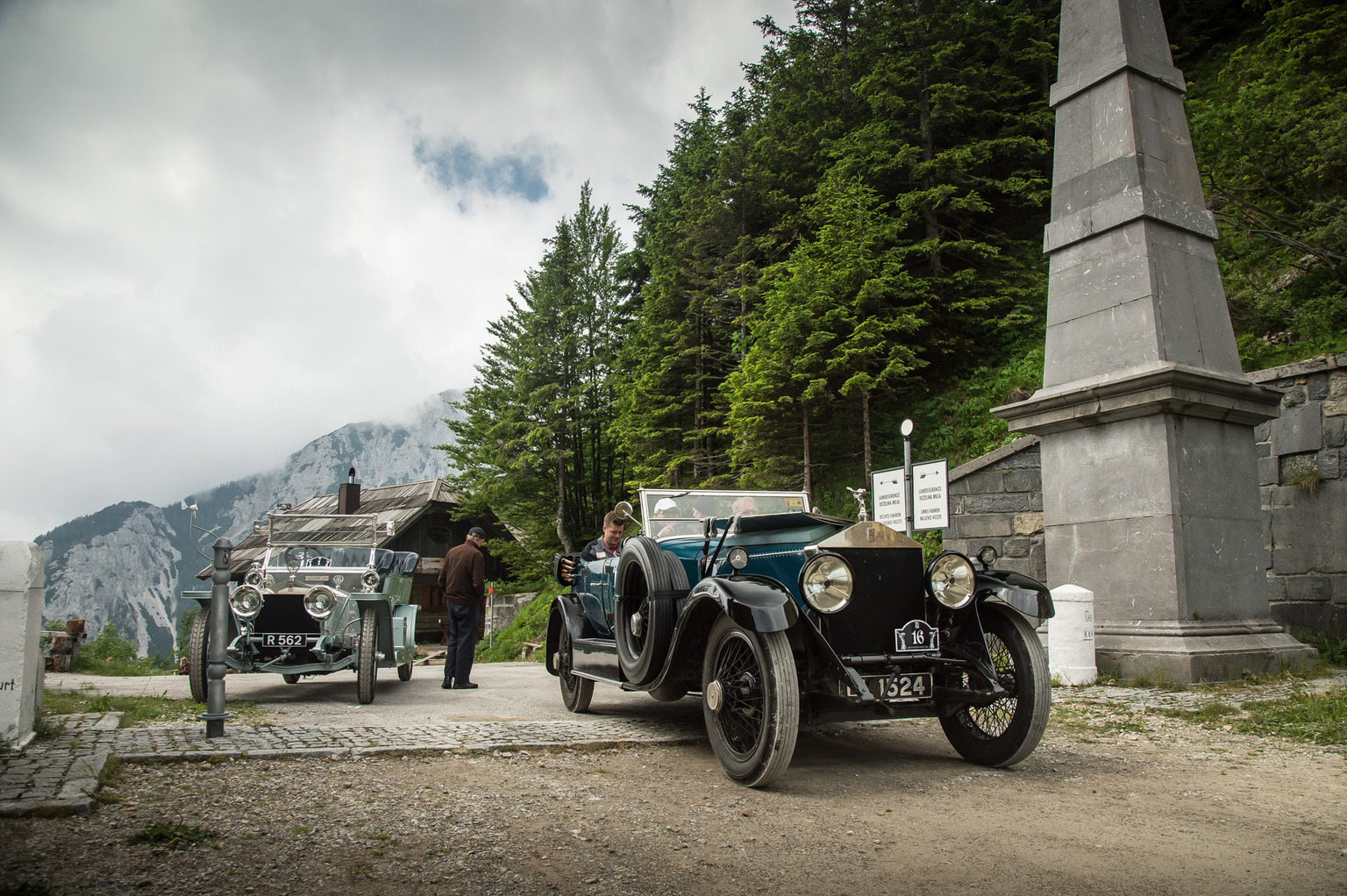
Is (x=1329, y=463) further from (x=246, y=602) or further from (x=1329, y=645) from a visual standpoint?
(x=246, y=602)

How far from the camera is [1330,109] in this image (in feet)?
36.1

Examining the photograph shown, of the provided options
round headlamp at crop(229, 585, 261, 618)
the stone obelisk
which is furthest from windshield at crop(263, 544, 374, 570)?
the stone obelisk

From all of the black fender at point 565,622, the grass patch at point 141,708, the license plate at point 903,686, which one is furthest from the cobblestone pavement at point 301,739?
the license plate at point 903,686

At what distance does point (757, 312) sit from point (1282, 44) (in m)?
11.2

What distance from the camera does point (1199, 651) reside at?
21.1 ft

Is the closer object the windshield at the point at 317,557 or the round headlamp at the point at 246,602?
the round headlamp at the point at 246,602

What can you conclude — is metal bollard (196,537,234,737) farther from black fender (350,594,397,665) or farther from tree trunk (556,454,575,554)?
tree trunk (556,454,575,554)

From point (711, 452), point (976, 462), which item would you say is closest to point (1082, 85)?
point (976, 462)

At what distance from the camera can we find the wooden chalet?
28.6 m

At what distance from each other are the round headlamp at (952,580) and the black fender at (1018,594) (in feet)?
0.60

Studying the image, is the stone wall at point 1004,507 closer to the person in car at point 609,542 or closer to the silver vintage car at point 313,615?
the person in car at point 609,542

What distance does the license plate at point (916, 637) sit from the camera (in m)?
4.05

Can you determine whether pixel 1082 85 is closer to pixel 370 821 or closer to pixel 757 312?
pixel 370 821

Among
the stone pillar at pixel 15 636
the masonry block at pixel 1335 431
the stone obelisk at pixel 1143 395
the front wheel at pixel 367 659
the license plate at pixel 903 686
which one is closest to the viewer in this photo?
the license plate at pixel 903 686
